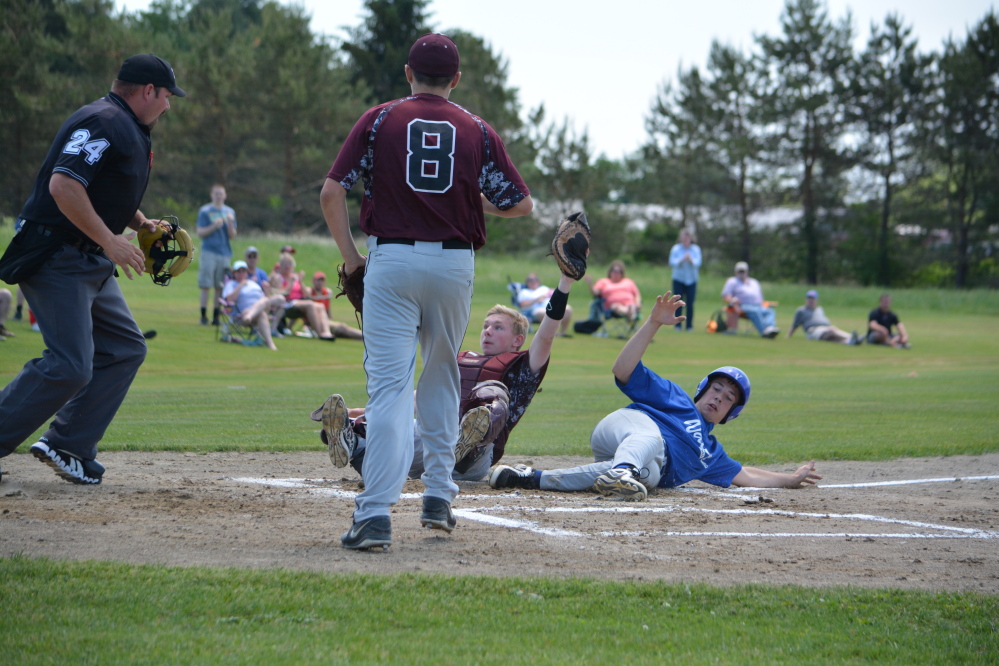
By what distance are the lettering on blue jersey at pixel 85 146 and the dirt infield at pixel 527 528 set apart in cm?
185

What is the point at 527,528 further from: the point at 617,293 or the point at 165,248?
the point at 617,293

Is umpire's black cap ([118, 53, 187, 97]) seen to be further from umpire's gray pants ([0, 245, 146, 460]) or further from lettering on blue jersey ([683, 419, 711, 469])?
lettering on blue jersey ([683, 419, 711, 469])

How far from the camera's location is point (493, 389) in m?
5.96

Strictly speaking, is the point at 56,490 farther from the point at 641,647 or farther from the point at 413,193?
the point at 641,647

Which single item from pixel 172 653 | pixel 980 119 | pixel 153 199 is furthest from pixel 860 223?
pixel 172 653

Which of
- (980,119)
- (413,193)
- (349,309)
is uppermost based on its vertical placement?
(980,119)

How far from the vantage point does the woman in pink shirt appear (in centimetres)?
2194

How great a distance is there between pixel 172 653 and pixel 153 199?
51060mm

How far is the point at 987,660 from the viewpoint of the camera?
10.4ft

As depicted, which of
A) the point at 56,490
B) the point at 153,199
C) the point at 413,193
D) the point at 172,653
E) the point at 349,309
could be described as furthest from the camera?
the point at 153,199

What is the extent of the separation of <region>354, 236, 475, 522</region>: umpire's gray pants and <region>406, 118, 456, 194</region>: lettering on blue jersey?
276mm

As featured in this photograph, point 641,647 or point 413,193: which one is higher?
point 413,193

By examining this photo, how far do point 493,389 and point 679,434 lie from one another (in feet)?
4.29


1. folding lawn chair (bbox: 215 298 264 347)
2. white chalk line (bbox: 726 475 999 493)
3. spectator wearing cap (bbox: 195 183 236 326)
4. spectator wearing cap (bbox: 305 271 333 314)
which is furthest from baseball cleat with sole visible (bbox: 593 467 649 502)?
spectator wearing cap (bbox: 305 271 333 314)
